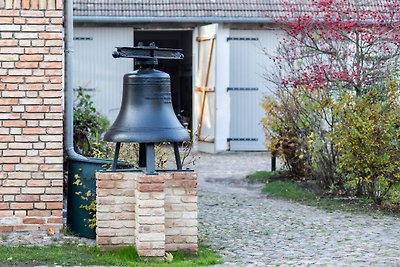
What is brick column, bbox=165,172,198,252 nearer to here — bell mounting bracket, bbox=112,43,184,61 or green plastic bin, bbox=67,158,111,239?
green plastic bin, bbox=67,158,111,239

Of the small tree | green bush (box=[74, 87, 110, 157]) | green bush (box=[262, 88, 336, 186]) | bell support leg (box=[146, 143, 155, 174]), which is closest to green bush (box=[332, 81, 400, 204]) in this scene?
the small tree

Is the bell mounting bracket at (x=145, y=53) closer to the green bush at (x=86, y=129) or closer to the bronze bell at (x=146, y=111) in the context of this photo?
the bronze bell at (x=146, y=111)

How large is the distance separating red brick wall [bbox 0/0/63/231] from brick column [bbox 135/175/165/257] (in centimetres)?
163

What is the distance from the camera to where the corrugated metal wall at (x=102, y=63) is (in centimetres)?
2144

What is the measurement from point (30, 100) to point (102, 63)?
11.3m

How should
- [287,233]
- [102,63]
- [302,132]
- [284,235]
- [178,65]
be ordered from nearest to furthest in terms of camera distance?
[284,235] → [287,233] → [302,132] → [102,63] → [178,65]

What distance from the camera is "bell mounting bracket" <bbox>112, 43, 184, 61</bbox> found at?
926 cm

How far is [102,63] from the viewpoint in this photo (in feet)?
70.6

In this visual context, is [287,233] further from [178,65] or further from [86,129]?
[178,65]

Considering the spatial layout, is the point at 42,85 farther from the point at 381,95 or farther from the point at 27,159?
the point at 381,95

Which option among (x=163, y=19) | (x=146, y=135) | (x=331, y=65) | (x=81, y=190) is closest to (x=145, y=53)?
(x=146, y=135)

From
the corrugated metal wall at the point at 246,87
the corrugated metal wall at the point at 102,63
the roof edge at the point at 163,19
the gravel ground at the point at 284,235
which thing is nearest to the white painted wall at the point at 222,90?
the corrugated metal wall at the point at 246,87

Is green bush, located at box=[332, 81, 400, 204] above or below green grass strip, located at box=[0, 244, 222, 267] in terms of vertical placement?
above

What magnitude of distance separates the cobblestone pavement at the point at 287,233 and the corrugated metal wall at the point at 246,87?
21.2 ft
